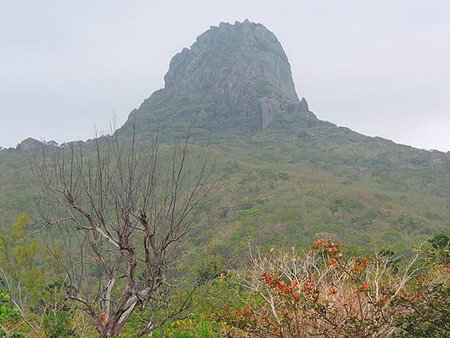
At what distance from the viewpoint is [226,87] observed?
311 feet

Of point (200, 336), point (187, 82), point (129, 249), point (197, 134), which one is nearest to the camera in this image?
point (129, 249)

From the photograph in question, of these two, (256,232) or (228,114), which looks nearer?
(256,232)

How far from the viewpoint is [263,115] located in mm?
84312

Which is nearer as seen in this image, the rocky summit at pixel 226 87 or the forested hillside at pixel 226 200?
the forested hillside at pixel 226 200

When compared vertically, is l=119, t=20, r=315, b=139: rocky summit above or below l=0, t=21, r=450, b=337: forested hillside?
above

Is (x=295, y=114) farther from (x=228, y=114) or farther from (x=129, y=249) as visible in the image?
(x=129, y=249)

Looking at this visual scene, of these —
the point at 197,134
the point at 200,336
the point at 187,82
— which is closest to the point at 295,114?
the point at 197,134

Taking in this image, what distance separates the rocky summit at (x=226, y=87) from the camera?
84312 millimetres

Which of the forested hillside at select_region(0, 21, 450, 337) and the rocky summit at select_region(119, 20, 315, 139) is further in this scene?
the rocky summit at select_region(119, 20, 315, 139)

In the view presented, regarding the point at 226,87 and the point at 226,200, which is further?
the point at 226,87

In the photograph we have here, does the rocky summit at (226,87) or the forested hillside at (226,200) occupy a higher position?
the rocky summit at (226,87)

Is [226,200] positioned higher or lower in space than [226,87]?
lower

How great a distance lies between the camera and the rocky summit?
84.3 meters

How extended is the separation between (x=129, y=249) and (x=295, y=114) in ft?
268
